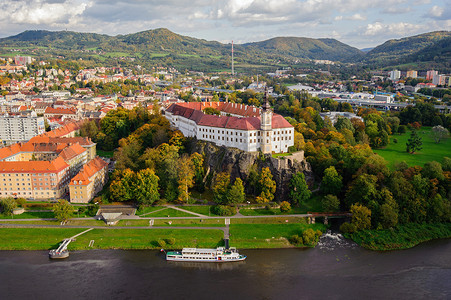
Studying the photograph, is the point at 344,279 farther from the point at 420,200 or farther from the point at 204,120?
the point at 204,120

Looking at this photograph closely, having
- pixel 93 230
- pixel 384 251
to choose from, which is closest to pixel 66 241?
pixel 93 230

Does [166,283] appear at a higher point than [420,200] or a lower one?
lower

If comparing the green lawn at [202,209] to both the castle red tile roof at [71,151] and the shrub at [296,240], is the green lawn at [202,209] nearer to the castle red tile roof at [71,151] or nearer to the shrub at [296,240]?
the shrub at [296,240]

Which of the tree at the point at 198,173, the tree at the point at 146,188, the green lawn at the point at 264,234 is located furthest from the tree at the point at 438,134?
the tree at the point at 146,188

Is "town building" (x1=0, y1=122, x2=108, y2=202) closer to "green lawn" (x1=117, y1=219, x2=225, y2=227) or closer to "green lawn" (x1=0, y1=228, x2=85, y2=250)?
"green lawn" (x1=0, y1=228, x2=85, y2=250)

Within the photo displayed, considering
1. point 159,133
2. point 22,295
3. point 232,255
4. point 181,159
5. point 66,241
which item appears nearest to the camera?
point 22,295

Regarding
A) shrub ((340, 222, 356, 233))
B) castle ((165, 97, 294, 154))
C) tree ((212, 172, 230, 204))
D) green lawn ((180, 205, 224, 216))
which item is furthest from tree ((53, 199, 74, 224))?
shrub ((340, 222, 356, 233))
